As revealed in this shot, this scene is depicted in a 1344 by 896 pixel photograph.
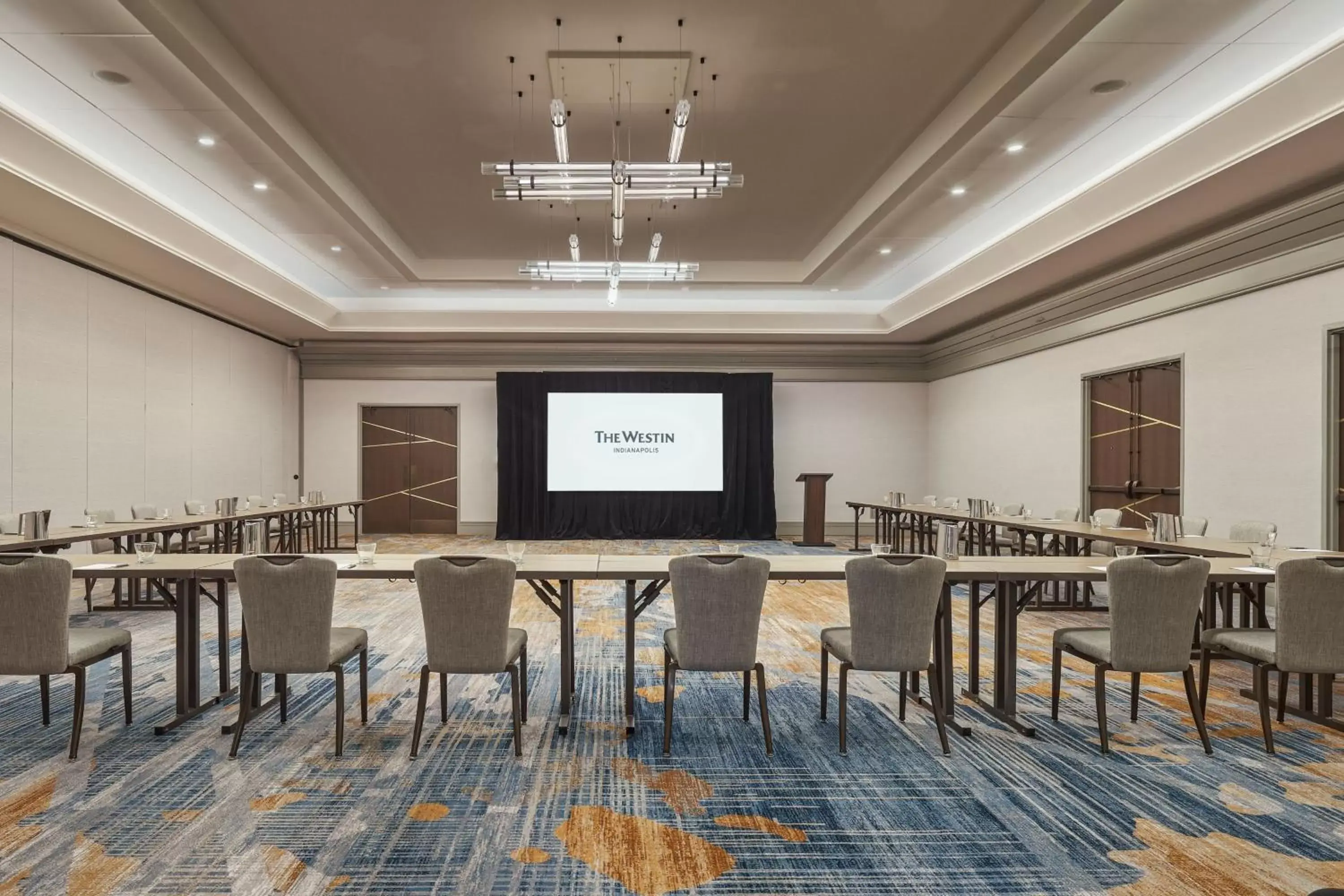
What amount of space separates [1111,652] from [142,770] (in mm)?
4129

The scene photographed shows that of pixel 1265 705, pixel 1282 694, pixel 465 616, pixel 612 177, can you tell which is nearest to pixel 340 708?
pixel 465 616

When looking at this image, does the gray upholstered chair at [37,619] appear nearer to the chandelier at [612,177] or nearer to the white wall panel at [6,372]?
the chandelier at [612,177]

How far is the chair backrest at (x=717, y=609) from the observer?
291 centimetres

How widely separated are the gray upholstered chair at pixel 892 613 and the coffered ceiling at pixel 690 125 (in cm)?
311

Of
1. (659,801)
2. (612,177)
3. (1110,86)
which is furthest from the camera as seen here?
(1110,86)

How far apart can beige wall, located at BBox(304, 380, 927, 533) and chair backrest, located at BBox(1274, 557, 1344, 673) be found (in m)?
9.18

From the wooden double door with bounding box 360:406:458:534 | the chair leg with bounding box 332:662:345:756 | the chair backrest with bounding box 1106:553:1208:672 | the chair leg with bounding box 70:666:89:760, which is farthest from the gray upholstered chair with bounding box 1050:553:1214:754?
the wooden double door with bounding box 360:406:458:534

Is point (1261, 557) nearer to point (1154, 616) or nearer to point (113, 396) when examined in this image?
point (1154, 616)

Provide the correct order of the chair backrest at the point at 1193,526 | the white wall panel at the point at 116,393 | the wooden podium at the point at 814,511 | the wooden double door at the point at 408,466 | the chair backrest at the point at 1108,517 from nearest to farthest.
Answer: the chair backrest at the point at 1193,526 < the chair backrest at the point at 1108,517 < the white wall panel at the point at 116,393 < the wooden podium at the point at 814,511 < the wooden double door at the point at 408,466

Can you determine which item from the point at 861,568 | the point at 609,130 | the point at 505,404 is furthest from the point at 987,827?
the point at 505,404

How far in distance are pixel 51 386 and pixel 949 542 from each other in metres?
8.01

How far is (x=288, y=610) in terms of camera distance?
2848 millimetres

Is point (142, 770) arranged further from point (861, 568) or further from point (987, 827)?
point (987, 827)

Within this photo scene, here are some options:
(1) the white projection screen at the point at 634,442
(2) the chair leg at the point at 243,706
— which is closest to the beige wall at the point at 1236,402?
(1) the white projection screen at the point at 634,442
